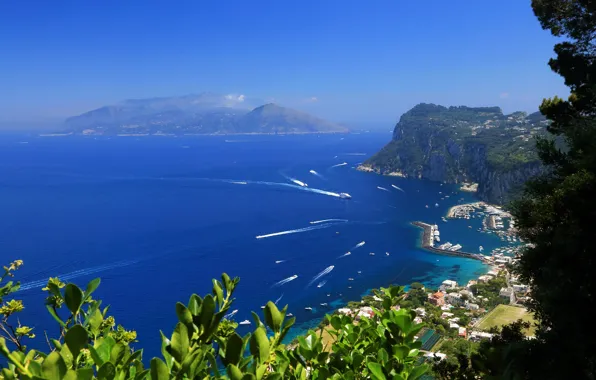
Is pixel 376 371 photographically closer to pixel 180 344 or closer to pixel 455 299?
pixel 180 344

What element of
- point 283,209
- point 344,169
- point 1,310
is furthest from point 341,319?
point 344,169

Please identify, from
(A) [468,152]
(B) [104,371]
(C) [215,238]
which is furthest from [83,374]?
(A) [468,152]

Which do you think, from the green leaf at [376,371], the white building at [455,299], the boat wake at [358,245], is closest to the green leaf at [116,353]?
Result: the green leaf at [376,371]

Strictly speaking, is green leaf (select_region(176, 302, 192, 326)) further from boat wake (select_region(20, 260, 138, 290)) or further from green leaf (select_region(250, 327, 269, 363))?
boat wake (select_region(20, 260, 138, 290))

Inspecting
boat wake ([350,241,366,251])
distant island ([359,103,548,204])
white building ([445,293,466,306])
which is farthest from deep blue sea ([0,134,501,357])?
distant island ([359,103,548,204])

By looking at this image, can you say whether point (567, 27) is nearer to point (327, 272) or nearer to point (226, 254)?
point (327, 272)

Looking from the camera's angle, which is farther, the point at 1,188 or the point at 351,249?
the point at 1,188
